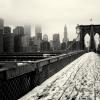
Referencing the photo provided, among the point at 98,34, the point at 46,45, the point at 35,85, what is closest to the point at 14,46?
the point at 46,45

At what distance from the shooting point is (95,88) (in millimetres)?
9977

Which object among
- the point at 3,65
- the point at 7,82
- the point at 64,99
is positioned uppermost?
the point at 3,65

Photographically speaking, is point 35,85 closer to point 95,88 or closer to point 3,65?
point 95,88

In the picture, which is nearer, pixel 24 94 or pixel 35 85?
pixel 24 94

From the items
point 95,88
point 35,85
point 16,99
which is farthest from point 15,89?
point 95,88

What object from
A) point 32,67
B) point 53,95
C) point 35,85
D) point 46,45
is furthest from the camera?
point 46,45

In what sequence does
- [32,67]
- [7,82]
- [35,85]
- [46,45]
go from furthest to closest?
[46,45], [35,85], [32,67], [7,82]

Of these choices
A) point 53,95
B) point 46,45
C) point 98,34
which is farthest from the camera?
point 46,45

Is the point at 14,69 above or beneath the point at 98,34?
beneath

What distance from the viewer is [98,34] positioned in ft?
461

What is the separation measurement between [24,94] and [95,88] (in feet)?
9.67

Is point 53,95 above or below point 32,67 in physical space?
below

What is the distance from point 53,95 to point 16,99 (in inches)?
52.1

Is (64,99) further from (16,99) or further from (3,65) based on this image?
(3,65)
